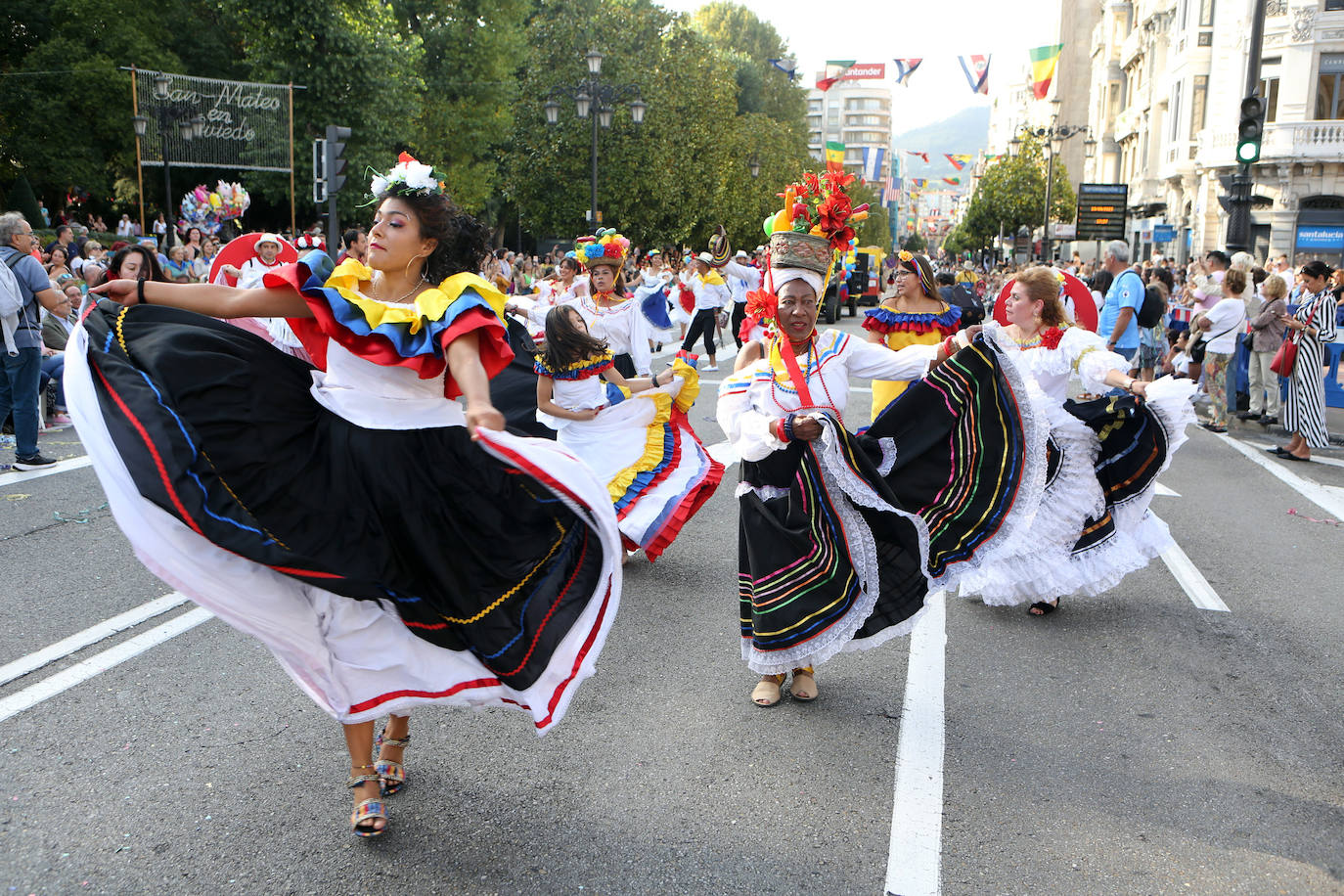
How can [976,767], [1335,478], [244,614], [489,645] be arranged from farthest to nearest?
1. [1335,478]
2. [976,767]
3. [489,645]
4. [244,614]

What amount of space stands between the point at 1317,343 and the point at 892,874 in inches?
393

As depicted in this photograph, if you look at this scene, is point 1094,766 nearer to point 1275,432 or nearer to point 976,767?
point 976,767

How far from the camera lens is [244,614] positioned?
303 cm

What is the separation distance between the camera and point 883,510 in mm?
4312

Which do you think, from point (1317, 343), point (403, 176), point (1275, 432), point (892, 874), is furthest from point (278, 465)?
point (1275, 432)

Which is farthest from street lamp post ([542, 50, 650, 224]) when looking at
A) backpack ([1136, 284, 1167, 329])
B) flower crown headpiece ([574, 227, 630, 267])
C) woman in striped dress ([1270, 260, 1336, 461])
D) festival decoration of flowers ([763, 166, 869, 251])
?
festival decoration of flowers ([763, 166, 869, 251])

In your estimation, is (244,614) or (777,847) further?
(777,847)

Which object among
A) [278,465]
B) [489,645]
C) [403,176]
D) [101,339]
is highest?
[403,176]

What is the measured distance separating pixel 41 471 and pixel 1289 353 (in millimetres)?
11710

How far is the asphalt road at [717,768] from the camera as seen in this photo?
3207 millimetres

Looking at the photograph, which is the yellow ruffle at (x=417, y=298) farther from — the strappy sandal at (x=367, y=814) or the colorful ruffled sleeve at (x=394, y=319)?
the strappy sandal at (x=367, y=814)

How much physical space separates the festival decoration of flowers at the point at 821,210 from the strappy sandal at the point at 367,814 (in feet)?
8.52

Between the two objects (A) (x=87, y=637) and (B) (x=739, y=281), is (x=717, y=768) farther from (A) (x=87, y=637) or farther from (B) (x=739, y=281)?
(B) (x=739, y=281)

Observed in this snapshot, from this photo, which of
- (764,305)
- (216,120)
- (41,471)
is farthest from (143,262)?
(216,120)
